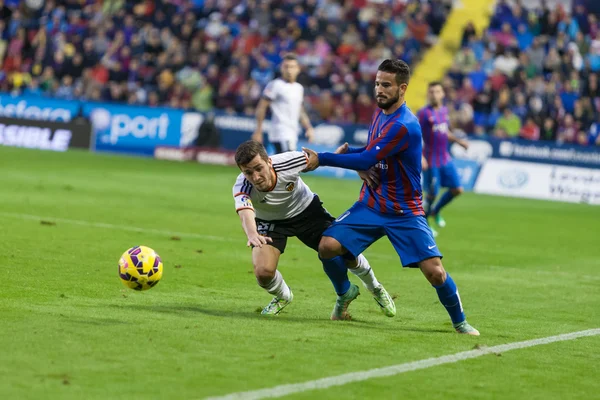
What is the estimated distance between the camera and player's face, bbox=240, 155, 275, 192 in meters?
7.60

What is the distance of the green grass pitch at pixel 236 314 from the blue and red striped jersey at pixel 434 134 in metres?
1.13

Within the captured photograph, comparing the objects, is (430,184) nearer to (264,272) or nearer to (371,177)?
(371,177)

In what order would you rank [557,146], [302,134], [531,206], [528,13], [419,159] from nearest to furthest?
[419,159]
[531,206]
[557,146]
[302,134]
[528,13]

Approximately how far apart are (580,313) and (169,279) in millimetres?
3835

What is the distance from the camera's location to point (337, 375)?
20.0ft

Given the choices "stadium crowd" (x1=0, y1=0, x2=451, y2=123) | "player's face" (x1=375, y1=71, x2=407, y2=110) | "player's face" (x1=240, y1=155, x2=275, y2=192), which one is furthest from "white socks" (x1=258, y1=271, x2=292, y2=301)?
"stadium crowd" (x1=0, y1=0, x2=451, y2=123)

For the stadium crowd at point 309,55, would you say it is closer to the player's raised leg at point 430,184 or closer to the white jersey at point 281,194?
the player's raised leg at point 430,184

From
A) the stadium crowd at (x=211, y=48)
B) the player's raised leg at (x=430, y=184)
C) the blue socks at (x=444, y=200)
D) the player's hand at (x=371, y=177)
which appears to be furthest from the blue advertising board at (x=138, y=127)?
the player's hand at (x=371, y=177)

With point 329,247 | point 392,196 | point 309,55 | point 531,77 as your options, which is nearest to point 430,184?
point 392,196

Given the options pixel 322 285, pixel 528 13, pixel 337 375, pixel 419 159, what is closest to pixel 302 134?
pixel 528 13

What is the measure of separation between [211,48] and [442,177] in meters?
16.0

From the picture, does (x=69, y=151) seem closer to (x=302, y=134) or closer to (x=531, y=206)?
(x=302, y=134)

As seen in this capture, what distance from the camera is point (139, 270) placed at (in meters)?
8.11

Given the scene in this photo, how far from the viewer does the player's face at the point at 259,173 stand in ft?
24.9
